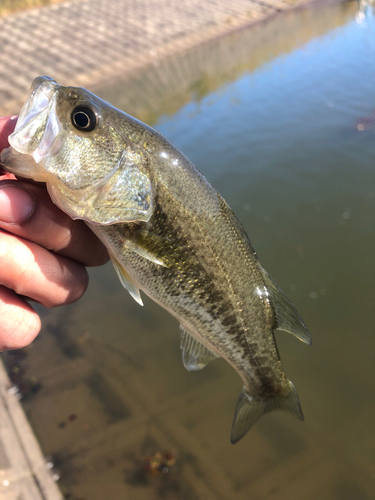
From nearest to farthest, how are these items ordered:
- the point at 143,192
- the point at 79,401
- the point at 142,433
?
the point at 143,192
the point at 142,433
the point at 79,401

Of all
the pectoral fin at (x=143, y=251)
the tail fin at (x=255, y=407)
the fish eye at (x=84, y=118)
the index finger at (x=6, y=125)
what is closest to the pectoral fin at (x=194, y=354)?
the tail fin at (x=255, y=407)

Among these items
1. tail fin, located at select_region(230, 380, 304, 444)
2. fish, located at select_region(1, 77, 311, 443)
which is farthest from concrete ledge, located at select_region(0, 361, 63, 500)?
fish, located at select_region(1, 77, 311, 443)

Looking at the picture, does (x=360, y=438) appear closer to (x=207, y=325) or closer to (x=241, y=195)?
(x=207, y=325)

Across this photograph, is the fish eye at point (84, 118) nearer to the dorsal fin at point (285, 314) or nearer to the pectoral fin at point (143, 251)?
the pectoral fin at point (143, 251)

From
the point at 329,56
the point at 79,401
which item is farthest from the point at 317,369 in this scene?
the point at 329,56

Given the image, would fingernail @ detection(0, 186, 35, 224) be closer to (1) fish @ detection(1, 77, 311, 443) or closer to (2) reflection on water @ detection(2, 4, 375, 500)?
(1) fish @ detection(1, 77, 311, 443)

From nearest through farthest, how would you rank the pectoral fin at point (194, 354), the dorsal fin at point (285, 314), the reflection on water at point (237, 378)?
the dorsal fin at point (285, 314) → the pectoral fin at point (194, 354) → the reflection on water at point (237, 378)
